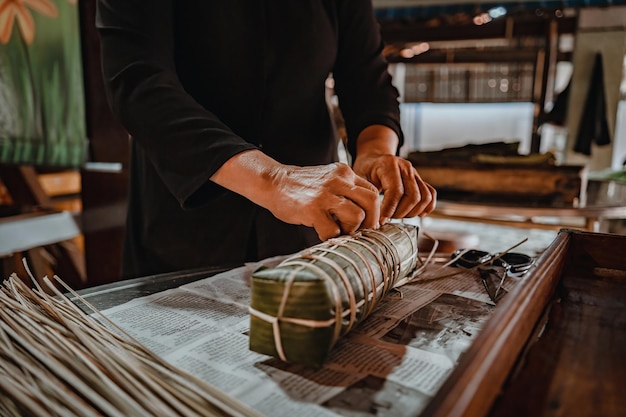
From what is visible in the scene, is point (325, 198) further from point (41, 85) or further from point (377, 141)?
point (41, 85)

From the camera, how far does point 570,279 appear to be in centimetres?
114

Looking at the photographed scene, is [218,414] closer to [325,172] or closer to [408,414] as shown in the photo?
[408,414]

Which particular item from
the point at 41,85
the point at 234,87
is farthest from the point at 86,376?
the point at 41,85

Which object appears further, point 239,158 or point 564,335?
point 239,158

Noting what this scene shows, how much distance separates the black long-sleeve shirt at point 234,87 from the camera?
1243 mm

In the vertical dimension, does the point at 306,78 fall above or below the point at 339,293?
above

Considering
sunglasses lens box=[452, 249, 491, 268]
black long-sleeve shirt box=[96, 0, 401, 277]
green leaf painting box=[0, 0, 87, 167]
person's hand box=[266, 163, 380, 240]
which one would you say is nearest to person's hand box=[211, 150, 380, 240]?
person's hand box=[266, 163, 380, 240]

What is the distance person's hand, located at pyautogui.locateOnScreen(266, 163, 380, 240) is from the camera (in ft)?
3.07

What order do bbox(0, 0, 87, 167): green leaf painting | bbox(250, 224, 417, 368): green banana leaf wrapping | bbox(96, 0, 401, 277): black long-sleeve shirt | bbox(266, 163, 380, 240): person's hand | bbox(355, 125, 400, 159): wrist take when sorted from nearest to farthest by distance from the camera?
bbox(250, 224, 417, 368): green banana leaf wrapping < bbox(266, 163, 380, 240): person's hand < bbox(96, 0, 401, 277): black long-sleeve shirt < bbox(355, 125, 400, 159): wrist < bbox(0, 0, 87, 167): green leaf painting

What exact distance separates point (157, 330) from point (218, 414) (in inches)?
13.2

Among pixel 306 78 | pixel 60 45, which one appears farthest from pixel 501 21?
pixel 306 78

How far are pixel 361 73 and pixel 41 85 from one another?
2.27 m

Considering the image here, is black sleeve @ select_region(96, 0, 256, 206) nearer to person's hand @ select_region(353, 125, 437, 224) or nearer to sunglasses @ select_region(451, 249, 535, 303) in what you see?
person's hand @ select_region(353, 125, 437, 224)

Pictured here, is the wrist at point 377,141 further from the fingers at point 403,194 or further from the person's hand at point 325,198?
the person's hand at point 325,198
